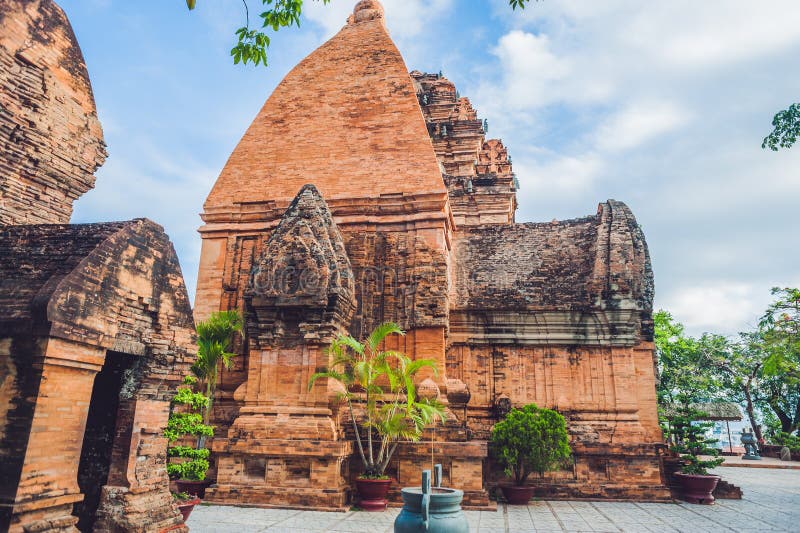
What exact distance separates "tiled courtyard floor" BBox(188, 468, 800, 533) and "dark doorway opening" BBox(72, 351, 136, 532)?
185 cm

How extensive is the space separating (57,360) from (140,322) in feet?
3.91

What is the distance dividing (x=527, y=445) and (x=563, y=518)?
162cm

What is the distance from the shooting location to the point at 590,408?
12.7 metres

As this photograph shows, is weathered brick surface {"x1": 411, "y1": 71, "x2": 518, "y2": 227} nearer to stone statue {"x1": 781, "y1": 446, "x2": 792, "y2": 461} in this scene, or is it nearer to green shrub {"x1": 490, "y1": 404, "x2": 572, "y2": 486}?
green shrub {"x1": 490, "y1": 404, "x2": 572, "y2": 486}

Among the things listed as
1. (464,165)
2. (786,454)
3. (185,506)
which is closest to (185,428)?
(185,506)

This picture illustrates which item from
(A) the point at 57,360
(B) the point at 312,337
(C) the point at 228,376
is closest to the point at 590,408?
(B) the point at 312,337

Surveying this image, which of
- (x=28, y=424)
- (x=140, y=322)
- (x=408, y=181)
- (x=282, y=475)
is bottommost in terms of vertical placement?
(x=282, y=475)

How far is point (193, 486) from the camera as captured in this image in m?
10.6

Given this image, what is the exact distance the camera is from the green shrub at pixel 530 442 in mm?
11055

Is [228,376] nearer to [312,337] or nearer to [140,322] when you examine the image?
[312,337]

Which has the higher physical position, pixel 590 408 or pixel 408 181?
pixel 408 181

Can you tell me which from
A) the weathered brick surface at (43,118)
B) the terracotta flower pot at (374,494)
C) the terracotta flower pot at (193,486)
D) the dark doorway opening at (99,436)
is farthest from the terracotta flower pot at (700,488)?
the weathered brick surface at (43,118)

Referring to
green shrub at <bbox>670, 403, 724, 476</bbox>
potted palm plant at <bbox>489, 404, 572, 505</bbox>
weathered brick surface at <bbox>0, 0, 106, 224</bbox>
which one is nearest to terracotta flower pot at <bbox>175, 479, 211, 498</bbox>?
weathered brick surface at <bbox>0, 0, 106, 224</bbox>

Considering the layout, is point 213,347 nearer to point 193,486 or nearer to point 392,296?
point 193,486
